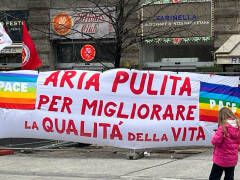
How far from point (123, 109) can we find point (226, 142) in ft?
14.5

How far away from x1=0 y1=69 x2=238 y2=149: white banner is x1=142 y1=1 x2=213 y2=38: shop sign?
8.06 metres

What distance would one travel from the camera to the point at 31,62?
12094 mm

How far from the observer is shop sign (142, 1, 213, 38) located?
18.6 meters

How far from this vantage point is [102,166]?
9.55 metres

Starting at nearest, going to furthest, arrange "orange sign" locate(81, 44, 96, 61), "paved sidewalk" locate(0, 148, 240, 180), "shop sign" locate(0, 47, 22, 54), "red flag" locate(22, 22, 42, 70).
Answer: "paved sidewalk" locate(0, 148, 240, 180), "red flag" locate(22, 22, 42, 70), "orange sign" locate(81, 44, 96, 61), "shop sign" locate(0, 47, 22, 54)

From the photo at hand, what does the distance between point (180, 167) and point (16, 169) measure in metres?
3.26

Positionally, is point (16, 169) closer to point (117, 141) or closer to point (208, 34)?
point (117, 141)

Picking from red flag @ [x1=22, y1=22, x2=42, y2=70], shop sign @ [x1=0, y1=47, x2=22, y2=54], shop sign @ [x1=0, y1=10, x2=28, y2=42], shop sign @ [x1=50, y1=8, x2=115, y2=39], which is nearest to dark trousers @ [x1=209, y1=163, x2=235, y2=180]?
red flag @ [x1=22, y1=22, x2=42, y2=70]

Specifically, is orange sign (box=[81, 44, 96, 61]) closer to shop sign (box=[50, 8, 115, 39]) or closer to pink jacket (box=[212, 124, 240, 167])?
shop sign (box=[50, 8, 115, 39])

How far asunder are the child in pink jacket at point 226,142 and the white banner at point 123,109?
153 inches

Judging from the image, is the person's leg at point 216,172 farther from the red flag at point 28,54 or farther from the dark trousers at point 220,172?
the red flag at point 28,54

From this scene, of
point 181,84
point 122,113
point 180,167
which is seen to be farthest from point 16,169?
point 181,84

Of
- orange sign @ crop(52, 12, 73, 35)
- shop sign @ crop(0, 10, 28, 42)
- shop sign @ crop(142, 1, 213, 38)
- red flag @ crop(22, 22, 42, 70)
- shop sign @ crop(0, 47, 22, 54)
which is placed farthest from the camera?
shop sign @ crop(0, 10, 28, 42)

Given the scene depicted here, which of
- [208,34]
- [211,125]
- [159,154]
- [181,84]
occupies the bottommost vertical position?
[159,154]
